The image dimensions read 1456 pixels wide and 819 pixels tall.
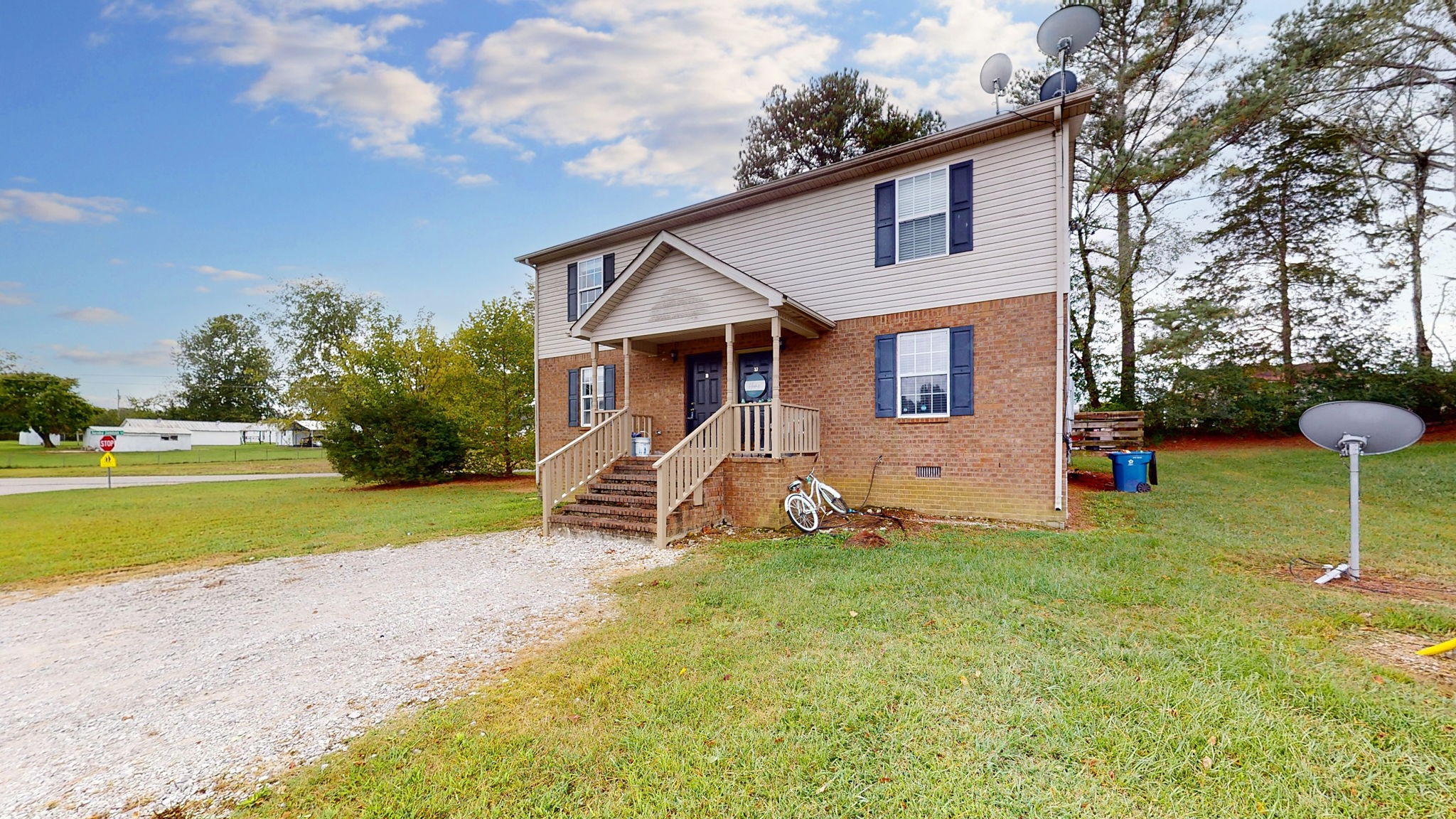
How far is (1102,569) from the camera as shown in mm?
5656

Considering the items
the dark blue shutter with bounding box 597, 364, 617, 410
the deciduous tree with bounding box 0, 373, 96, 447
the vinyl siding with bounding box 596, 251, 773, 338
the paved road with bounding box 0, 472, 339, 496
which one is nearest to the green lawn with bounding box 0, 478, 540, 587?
the paved road with bounding box 0, 472, 339, 496

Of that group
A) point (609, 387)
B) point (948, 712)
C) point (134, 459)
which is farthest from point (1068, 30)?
point (134, 459)

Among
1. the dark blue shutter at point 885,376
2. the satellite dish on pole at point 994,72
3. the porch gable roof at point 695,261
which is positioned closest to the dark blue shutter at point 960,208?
the dark blue shutter at point 885,376

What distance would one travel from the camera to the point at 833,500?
856 cm

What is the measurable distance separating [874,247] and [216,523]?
14.2 meters

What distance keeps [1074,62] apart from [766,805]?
25.0 meters

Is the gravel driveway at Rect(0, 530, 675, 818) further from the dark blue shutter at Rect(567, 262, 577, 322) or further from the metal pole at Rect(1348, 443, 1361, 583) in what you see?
the dark blue shutter at Rect(567, 262, 577, 322)

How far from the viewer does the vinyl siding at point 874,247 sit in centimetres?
838

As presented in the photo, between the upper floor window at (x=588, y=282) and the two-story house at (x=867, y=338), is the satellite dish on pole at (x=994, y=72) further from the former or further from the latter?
the upper floor window at (x=588, y=282)

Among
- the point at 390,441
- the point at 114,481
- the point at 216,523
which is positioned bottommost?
the point at 114,481

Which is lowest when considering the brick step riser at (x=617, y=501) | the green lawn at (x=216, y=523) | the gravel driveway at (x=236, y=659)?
the green lawn at (x=216, y=523)

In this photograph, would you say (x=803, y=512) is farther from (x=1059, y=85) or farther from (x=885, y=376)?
(x=1059, y=85)

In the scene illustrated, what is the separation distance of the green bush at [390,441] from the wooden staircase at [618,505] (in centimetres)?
1094

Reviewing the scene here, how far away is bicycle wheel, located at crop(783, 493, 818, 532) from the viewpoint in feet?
27.0
